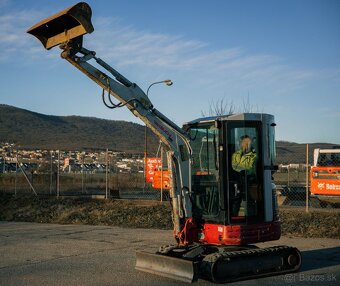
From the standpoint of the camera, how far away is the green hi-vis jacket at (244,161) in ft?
27.8

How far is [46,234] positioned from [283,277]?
26.2ft

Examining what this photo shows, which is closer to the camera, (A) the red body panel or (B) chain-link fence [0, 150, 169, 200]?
(A) the red body panel

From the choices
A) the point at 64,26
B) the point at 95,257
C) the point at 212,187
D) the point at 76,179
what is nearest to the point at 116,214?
the point at 95,257

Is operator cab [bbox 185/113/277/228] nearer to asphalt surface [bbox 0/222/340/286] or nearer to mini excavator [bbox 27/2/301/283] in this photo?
mini excavator [bbox 27/2/301/283]

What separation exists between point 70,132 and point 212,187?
4730 inches

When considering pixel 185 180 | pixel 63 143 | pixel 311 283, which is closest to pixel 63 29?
pixel 185 180

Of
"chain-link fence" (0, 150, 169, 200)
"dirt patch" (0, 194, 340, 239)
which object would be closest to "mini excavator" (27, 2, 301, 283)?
"dirt patch" (0, 194, 340, 239)

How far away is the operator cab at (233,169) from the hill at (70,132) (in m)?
89.1

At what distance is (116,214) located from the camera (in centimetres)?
1780

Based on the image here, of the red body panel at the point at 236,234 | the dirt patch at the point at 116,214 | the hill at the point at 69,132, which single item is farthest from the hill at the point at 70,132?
the red body panel at the point at 236,234

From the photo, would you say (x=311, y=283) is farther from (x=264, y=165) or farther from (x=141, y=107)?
(x=141, y=107)

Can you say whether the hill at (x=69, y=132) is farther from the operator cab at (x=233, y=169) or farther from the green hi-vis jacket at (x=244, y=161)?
the green hi-vis jacket at (x=244, y=161)

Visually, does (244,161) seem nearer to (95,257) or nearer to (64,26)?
(64,26)

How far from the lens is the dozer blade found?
7.73 m
